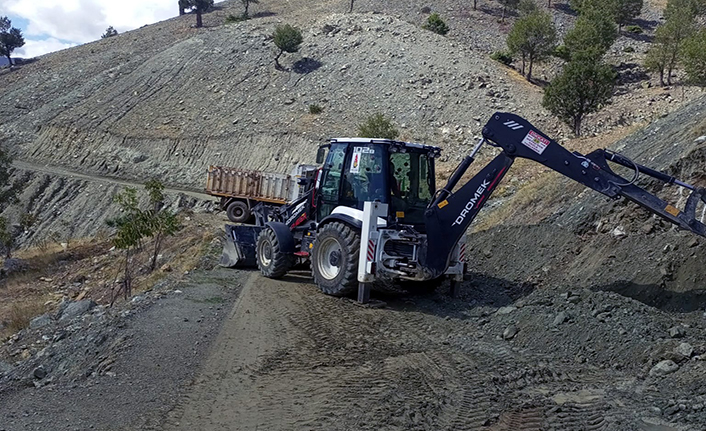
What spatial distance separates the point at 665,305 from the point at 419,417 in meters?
5.15

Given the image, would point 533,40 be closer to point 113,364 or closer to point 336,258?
point 336,258

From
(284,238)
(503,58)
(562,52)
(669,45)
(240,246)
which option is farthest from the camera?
(503,58)

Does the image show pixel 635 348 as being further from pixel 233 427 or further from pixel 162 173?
pixel 162 173

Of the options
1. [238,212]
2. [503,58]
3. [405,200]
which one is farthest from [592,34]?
[405,200]

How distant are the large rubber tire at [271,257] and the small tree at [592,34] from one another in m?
35.3

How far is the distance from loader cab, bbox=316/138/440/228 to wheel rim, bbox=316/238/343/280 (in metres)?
0.76

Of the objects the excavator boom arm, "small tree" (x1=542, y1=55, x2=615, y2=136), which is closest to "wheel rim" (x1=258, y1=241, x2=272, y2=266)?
the excavator boom arm

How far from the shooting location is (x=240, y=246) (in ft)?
51.3

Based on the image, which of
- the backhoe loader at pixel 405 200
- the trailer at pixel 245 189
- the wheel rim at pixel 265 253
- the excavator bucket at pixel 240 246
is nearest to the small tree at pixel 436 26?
the trailer at pixel 245 189

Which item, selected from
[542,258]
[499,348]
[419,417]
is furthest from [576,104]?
[419,417]

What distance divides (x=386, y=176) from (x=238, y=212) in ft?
56.6

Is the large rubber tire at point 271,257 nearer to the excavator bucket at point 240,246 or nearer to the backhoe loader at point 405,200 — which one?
the backhoe loader at point 405,200

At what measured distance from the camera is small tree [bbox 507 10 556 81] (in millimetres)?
45562

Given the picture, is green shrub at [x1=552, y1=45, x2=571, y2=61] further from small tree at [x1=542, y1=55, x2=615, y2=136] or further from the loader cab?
the loader cab
